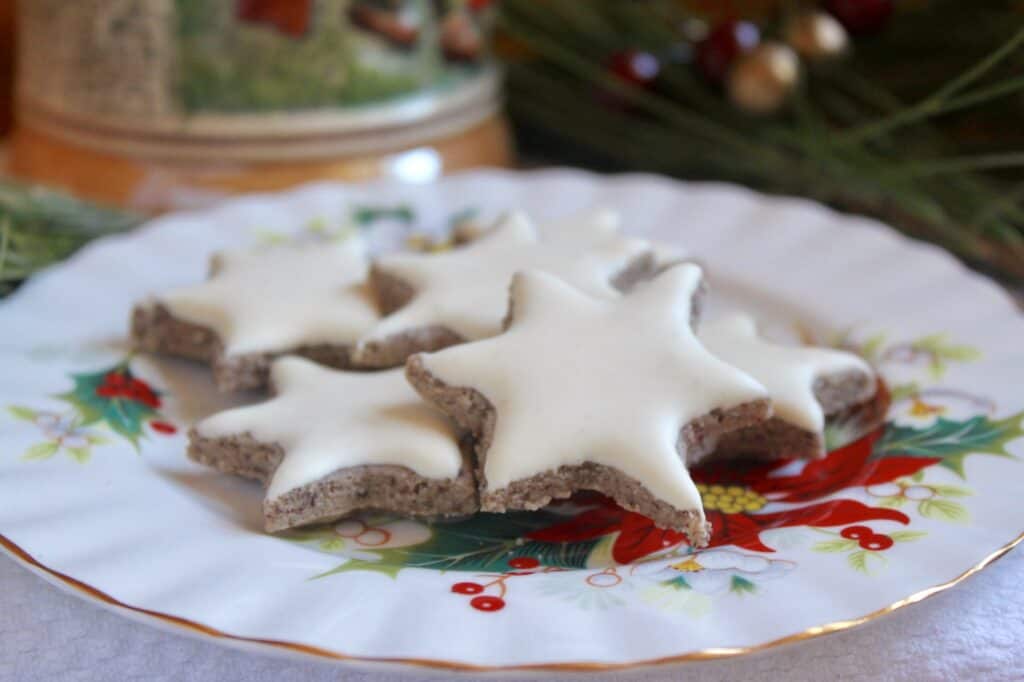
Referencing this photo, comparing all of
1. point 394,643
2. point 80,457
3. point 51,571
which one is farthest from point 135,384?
point 394,643

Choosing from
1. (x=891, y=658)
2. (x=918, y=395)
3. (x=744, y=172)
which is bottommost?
(x=891, y=658)

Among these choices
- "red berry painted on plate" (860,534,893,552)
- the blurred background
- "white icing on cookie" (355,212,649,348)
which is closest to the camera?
"red berry painted on plate" (860,534,893,552)

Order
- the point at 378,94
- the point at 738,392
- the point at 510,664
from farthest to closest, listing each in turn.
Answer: the point at 378,94 < the point at 738,392 < the point at 510,664

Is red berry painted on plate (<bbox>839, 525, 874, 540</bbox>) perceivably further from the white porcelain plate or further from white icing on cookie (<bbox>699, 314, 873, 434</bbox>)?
white icing on cookie (<bbox>699, 314, 873, 434</bbox>)

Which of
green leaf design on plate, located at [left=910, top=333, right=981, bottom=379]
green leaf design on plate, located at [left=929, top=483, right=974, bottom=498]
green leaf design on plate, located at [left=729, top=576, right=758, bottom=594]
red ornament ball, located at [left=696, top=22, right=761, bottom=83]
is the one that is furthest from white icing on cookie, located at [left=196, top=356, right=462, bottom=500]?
red ornament ball, located at [left=696, top=22, right=761, bottom=83]

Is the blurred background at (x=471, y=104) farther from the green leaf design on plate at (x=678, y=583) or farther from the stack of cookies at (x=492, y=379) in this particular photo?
the green leaf design on plate at (x=678, y=583)

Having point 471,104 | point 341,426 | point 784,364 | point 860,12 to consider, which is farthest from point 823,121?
point 341,426

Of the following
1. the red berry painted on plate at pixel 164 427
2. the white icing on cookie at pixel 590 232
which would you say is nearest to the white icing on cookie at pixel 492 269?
the white icing on cookie at pixel 590 232

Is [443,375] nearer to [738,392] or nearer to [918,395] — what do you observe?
[738,392]
